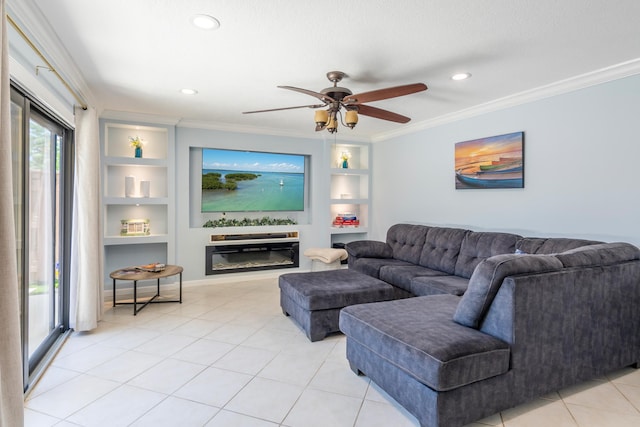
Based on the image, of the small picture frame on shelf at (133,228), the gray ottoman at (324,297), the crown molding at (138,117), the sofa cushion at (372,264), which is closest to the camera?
the gray ottoman at (324,297)

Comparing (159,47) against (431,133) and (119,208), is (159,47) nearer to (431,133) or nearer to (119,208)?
(119,208)

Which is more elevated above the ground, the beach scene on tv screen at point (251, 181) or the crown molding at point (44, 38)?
the crown molding at point (44, 38)

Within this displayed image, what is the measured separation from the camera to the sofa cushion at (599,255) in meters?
2.12

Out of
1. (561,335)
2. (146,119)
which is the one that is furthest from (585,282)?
(146,119)

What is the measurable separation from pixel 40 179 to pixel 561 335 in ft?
12.7

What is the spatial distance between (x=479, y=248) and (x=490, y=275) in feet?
6.08

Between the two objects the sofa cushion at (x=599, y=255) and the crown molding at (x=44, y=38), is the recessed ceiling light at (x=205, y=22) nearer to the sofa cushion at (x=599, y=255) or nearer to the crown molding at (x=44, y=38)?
the crown molding at (x=44, y=38)

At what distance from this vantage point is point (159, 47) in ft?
8.57

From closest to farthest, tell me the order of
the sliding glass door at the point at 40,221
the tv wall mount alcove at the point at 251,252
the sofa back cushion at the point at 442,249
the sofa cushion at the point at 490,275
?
the sofa cushion at the point at 490,275, the sliding glass door at the point at 40,221, the sofa back cushion at the point at 442,249, the tv wall mount alcove at the point at 251,252

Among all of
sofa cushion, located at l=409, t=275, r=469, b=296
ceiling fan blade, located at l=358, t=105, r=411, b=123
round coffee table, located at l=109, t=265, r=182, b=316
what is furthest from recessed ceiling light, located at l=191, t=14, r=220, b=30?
sofa cushion, located at l=409, t=275, r=469, b=296

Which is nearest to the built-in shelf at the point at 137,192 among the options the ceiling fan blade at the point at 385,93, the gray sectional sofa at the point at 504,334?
the ceiling fan blade at the point at 385,93

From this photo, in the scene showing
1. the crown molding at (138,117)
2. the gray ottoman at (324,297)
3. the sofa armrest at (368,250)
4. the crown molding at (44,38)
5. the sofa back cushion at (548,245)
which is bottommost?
the gray ottoman at (324,297)

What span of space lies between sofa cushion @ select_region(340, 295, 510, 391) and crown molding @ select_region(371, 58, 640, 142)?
247 cm

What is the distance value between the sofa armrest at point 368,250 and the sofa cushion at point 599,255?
2.58 meters
